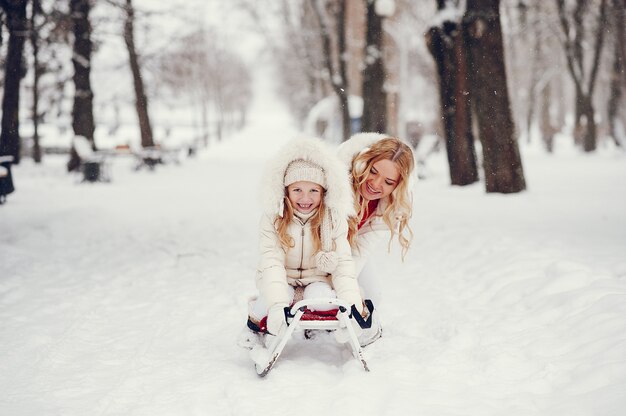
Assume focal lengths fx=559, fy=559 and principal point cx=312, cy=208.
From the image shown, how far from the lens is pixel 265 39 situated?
27.7 metres

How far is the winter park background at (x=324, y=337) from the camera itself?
3152 millimetres

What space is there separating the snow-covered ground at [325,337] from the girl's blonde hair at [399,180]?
30.1 inches

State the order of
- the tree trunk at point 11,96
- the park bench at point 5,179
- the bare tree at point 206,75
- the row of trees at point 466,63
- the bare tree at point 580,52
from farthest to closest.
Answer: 1. the bare tree at point 206,75
2. the bare tree at point 580,52
3. the tree trunk at point 11,96
4. the park bench at point 5,179
5. the row of trees at point 466,63

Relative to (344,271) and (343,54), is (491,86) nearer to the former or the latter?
(344,271)

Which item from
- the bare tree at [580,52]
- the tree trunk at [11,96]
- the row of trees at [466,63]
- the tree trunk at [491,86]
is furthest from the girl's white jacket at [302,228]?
the bare tree at [580,52]

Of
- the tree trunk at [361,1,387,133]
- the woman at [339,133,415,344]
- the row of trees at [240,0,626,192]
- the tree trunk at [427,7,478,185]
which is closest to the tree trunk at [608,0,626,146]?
the row of trees at [240,0,626,192]

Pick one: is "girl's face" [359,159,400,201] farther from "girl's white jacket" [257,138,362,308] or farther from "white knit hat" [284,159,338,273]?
"white knit hat" [284,159,338,273]

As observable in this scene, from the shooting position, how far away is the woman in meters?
3.87

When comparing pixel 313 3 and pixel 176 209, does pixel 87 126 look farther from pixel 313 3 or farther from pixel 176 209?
pixel 313 3

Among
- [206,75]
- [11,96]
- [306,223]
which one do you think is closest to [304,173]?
[306,223]

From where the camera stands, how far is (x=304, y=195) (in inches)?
141

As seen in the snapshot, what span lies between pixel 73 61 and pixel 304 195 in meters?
14.3

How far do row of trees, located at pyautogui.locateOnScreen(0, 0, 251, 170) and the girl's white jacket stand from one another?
6746mm

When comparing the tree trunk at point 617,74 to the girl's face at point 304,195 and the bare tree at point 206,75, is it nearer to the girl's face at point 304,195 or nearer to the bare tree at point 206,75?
the bare tree at point 206,75
